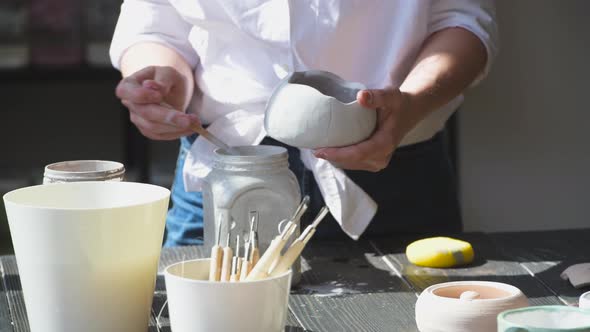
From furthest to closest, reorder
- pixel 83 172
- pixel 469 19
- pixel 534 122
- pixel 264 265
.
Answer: pixel 534 122 < pixel 469 19 < pixel 83 172 < pixel 264 265

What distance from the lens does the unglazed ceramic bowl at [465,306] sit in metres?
0.88

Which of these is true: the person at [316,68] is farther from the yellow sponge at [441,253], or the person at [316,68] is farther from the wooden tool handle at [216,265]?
the wooden tool handle at [216,265]

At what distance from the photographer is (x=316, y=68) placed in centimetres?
136

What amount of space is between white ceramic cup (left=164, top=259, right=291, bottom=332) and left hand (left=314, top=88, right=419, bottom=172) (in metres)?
0.31

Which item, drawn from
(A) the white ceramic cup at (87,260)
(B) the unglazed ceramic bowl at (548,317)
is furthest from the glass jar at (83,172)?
(B) the unglazed ceramic bowl at (548,317)

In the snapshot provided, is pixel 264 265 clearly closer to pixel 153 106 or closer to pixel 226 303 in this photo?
pixel 226 303

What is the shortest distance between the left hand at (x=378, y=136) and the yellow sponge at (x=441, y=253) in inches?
5.0

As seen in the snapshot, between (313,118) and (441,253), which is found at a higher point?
(313,118)

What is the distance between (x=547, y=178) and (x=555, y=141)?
0.10 m

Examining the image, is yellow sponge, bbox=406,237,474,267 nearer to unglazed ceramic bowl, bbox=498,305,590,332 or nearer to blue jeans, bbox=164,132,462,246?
blue jeans, bbox=164,132,462,246

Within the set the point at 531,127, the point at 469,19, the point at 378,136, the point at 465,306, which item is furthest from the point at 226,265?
the point at 531,127

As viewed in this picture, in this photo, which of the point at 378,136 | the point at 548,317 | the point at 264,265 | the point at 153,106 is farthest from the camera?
the point at 153,106

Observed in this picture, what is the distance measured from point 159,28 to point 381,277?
58 centimetres

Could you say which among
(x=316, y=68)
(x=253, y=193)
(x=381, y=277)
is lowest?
(x=381, y=277)
